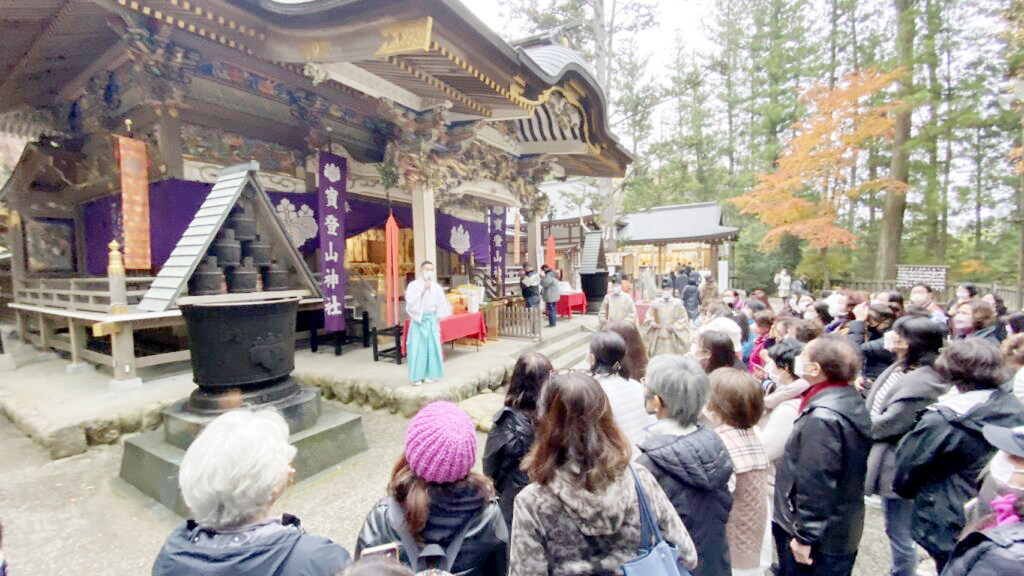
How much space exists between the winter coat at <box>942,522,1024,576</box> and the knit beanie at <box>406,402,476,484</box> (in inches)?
54.3

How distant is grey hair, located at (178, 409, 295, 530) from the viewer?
117 centimetres

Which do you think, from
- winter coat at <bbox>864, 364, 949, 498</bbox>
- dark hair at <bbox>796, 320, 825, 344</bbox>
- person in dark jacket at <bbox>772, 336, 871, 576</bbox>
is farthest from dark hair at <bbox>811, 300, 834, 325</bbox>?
person in dark jacket at <bbox>772, 336, 871, 576</bbox>

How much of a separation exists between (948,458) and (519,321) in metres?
6.80

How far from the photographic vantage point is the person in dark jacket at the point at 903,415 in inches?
92.4

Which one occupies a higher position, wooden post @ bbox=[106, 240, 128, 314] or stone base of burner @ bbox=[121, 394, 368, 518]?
wooden post @ bbox=[106, 240, 128, 314]

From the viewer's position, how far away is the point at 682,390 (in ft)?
5.57

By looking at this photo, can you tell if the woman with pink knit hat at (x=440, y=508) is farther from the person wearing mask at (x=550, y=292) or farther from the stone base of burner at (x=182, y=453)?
the person wearing mask at (x=550, y=292)

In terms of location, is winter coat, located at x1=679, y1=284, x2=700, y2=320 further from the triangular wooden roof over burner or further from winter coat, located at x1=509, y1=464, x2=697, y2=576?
winter coat, located at x1=509, y1=464, x2=697, y2=576

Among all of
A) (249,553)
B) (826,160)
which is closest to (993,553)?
(249,553)

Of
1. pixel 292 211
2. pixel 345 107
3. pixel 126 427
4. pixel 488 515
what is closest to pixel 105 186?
pixel 292 211

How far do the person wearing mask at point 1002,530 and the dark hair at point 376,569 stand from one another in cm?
147

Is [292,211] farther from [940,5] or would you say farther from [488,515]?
[940,5]

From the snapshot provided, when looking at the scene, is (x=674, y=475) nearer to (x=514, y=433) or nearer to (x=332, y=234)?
(x=514, y=433)

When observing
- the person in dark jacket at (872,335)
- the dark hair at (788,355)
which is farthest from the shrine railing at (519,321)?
the dark hair at (788,355)
